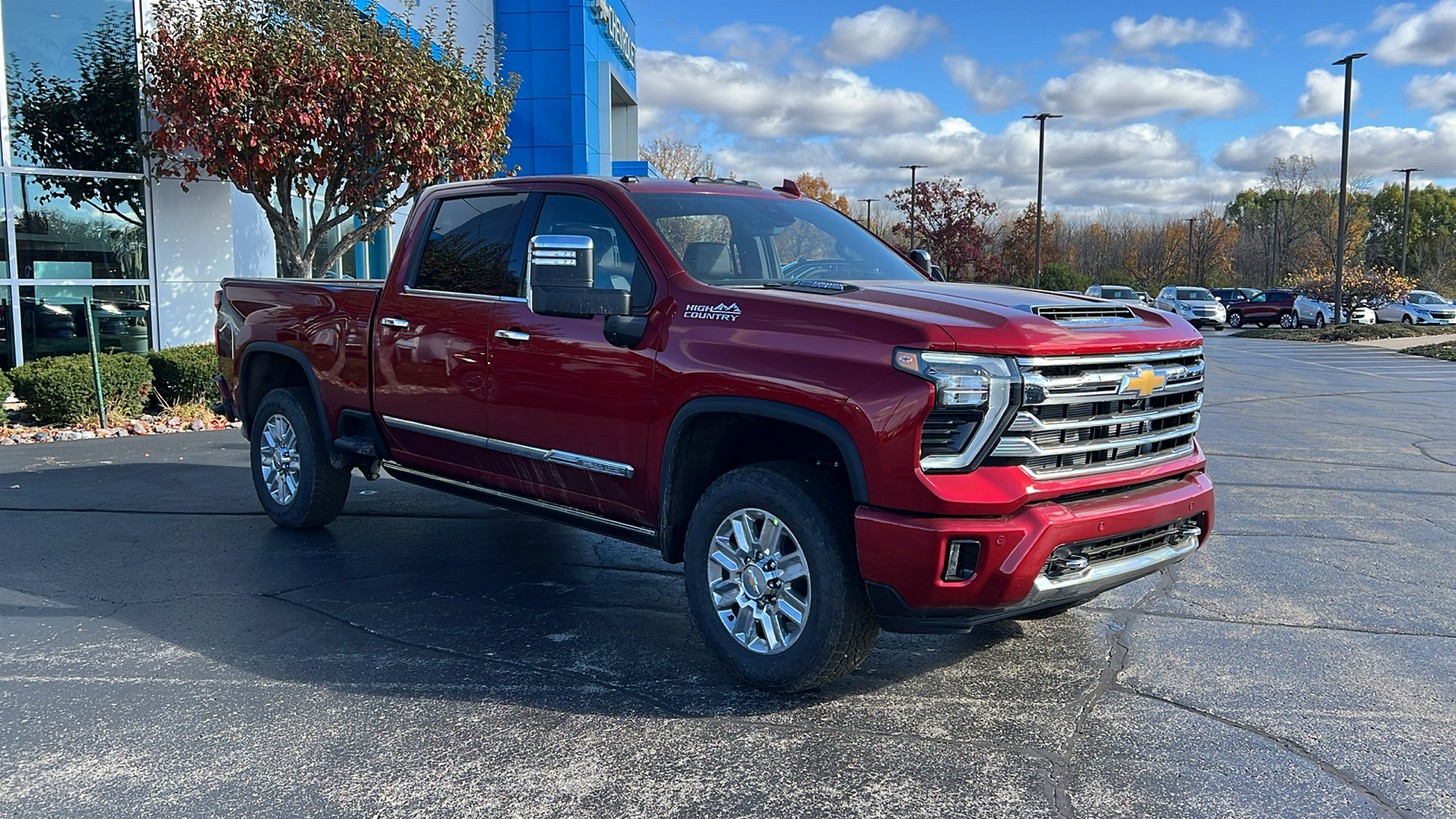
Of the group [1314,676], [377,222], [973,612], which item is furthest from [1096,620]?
[377,222]

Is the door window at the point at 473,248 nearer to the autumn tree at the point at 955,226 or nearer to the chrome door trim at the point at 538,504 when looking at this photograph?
the chrome door trim at the point at 538,504

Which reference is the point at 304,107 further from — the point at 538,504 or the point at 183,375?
the point at 538,504

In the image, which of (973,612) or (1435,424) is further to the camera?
A: (1435,424)

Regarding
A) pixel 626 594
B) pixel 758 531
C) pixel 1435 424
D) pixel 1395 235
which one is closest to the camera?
pixel 758 531

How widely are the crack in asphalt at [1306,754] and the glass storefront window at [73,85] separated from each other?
42.3 ft

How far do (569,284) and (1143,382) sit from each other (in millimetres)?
2283

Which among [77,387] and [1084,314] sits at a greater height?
[1084,314]

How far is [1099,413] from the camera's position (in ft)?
12.9

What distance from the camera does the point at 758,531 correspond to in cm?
411

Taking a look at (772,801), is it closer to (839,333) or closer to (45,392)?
(839,333)

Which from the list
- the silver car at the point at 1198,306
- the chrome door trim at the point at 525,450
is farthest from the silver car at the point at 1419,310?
the chrome door trim at the point at 525,450

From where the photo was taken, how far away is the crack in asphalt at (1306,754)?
3.28 meters

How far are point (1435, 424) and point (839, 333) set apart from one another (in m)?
11.8

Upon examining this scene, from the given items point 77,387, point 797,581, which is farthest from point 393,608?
point 77,387
